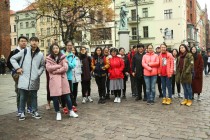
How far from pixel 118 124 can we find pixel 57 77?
2.03 metres

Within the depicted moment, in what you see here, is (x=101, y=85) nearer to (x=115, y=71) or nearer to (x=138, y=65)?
(x=115, y=71)

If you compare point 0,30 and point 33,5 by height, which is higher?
point 33,5

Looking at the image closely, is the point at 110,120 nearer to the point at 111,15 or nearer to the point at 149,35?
the point at 111,15

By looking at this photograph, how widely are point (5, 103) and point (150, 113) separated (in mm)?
5353

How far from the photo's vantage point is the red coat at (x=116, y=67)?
30.2ft

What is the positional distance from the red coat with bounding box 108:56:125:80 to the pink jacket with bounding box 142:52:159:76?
86cm

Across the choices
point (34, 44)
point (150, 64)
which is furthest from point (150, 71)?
point (34, 44)

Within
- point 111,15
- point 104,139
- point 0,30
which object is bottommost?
point 104,139

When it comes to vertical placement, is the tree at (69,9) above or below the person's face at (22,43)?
above

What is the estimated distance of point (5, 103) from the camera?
9500 millimetres

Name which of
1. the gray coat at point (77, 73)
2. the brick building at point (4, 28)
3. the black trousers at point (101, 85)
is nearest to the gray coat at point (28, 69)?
the gray coat at point (77, 73)

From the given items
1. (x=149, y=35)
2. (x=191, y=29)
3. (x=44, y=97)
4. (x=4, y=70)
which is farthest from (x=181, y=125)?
(x=191, y=29)

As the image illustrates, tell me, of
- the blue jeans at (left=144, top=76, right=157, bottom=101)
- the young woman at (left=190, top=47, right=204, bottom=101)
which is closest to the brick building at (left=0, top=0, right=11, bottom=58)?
the blue jeans at (left=144, top=76, right=157, bottom=101)

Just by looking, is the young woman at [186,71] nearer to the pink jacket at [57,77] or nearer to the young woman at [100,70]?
the young woman at [100,70]
